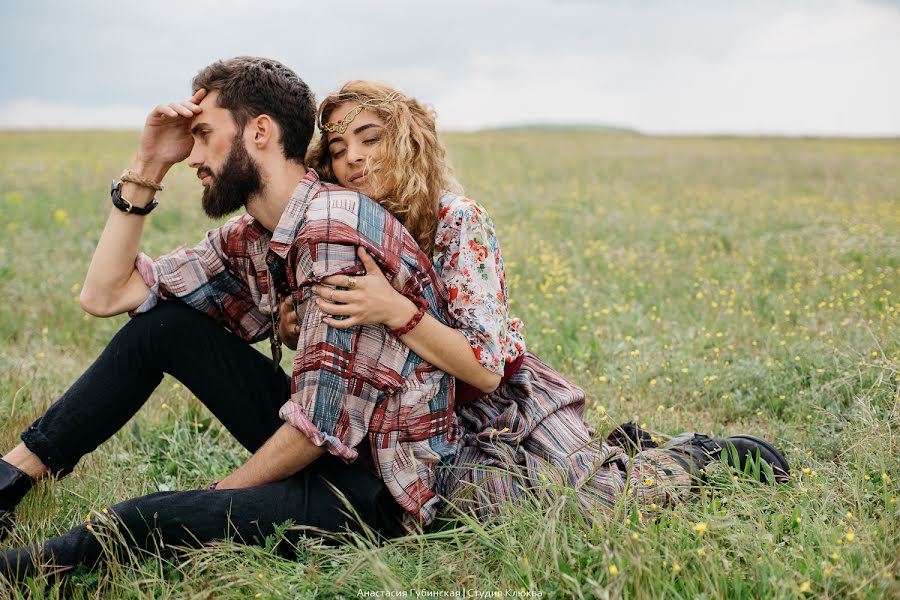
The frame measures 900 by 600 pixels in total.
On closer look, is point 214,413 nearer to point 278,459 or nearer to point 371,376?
point 278,459

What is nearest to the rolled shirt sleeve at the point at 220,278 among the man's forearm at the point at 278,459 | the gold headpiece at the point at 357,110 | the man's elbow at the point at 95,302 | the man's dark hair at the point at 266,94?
the man's elbow at the point at 95,302

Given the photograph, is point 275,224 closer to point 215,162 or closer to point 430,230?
point 215,162

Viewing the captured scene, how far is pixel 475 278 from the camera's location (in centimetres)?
284

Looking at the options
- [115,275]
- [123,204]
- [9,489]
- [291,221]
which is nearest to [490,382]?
[291,221]

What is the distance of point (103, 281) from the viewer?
10.5 ft

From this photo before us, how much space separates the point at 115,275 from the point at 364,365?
1280mm

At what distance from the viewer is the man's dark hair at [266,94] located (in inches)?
119

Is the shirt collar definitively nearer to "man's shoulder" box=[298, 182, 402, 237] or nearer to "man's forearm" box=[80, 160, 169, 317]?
"man's shoulder" box=[298, 182, 402, 237]

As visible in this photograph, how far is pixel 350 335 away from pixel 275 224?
74 centimetres

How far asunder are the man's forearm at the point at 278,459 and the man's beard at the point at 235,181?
0.95m

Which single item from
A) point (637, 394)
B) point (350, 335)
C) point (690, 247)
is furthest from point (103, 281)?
point (690, 247)

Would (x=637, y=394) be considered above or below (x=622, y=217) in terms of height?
below

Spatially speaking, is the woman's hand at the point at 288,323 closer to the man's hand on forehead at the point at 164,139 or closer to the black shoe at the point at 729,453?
the man's hand on forehead at the point at 164,139

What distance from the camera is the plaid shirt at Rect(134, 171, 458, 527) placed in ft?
8.46
